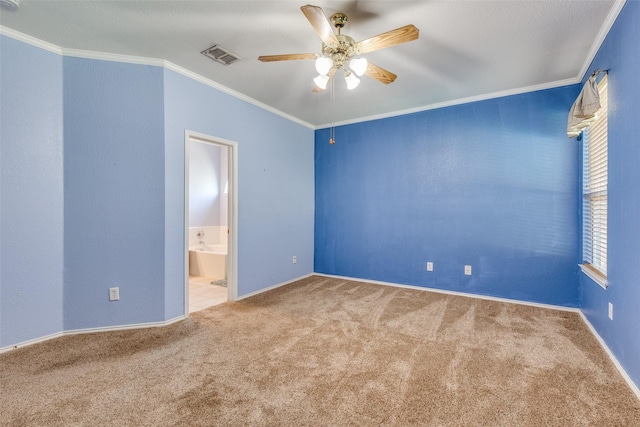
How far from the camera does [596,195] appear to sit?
288cm

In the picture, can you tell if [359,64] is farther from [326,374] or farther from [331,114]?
[331,114]

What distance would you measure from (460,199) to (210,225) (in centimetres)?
490

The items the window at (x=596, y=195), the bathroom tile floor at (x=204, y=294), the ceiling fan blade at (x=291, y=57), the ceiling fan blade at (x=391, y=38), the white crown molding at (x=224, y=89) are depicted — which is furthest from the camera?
the bathroom tile floor at (x=204, y=294)

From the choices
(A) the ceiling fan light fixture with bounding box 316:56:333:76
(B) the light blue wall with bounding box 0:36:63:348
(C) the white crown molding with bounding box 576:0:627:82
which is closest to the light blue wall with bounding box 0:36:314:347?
(B) the light blue wall with bounding box 0:36:63:348

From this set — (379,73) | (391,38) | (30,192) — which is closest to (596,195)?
(379,73)

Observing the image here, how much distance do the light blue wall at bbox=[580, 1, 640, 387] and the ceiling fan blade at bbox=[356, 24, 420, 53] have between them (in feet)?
4.62

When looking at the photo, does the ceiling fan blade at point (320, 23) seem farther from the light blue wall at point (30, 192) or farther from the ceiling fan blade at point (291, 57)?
the light blue wall at point (30, 192)

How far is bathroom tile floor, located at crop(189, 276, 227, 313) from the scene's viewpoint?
3676 millimetres

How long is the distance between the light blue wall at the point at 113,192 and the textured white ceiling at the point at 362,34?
32cm

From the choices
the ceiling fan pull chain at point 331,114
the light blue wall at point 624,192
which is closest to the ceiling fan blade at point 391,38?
the ceiling fan pull chain at point 331,114

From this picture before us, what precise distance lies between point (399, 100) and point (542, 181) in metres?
1.98

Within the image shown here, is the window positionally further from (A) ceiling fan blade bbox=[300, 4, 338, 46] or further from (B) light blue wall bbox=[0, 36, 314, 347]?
(B) light blue wall bbox=[0, 36, 314, 347]

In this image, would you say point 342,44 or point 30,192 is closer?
point 342,44

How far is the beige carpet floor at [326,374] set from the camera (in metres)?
1.70
